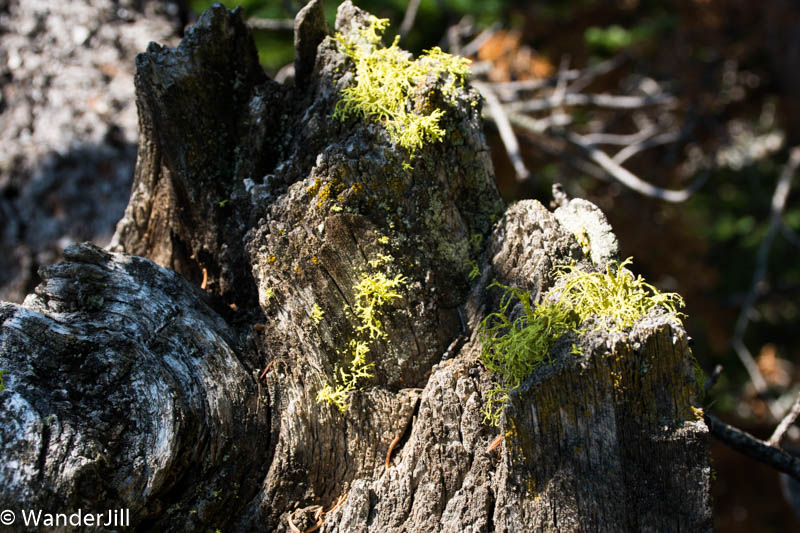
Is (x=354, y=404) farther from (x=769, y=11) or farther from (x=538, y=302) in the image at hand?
(x=769, y=11)

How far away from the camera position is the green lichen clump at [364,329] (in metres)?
1.59

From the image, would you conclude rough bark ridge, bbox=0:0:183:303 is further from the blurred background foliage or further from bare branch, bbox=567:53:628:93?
bare branch, bbox=567:53:628:93

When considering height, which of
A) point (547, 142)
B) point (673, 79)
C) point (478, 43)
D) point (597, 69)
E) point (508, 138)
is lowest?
point (508, 138)

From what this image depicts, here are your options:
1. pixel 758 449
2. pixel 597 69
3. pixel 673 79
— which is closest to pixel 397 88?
pixel 758 449

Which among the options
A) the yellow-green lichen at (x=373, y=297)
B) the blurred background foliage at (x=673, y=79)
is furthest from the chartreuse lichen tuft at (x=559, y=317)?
the blurred background foliage at (x=673, y=79)

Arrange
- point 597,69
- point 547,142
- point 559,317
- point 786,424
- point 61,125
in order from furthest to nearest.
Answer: point 547,142
point 597,69
point 61,125
point 786,424
point 559,317

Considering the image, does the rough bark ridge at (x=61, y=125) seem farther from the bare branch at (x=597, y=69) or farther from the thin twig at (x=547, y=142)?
the bare branch at (x=597, y=69)

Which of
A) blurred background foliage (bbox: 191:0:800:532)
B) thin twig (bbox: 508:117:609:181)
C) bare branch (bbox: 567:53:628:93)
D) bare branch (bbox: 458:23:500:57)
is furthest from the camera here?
blurred background foliage (bbox: 191:0:800:532)

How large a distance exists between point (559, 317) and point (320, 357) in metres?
0.69

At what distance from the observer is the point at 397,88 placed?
5.50ft

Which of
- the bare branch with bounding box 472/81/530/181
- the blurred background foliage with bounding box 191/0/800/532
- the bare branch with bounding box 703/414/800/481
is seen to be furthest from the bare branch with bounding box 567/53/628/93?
the bare branch with bounding box 703/414/800/481

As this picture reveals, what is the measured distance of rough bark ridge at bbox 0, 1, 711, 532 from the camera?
131 cm

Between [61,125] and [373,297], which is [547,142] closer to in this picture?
[61,125]

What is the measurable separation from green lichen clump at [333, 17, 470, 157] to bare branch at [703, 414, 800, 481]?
138cm
